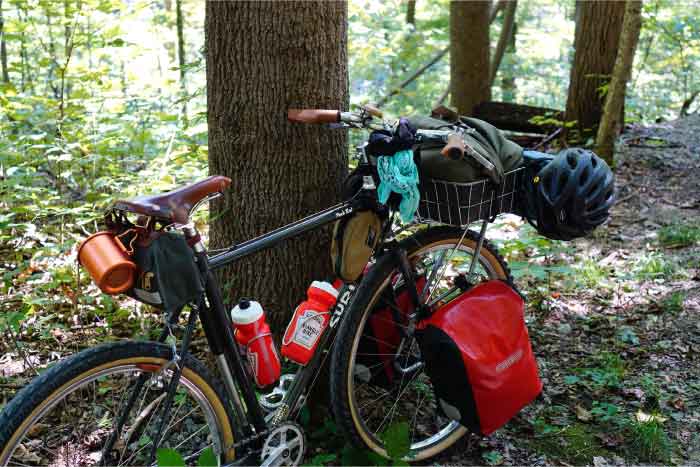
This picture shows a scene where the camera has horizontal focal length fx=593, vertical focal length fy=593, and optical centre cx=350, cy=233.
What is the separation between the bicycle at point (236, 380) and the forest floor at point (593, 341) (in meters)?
0.33

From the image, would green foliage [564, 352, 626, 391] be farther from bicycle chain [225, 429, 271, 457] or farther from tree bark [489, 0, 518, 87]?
tree bark [489, 0, 518, 87]

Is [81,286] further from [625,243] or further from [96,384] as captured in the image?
[625,243]

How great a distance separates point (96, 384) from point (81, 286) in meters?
1.87

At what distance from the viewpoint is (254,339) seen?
2287mm

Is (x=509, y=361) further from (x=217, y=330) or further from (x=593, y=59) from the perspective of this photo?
(x=593, y=59)

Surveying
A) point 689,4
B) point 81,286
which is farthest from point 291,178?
point 689,4

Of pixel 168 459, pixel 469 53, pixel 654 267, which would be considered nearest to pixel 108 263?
pixel 168 459

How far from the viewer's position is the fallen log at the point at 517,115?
26.4 ft

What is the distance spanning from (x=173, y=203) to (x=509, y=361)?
5.02 feet

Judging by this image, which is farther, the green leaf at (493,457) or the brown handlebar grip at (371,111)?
the green leaf at (493,457)

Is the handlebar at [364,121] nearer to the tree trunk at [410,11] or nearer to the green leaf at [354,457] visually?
the green leaf at [354,457]

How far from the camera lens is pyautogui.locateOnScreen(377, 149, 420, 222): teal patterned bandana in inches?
93.3

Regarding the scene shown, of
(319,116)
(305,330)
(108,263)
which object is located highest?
(319,116)

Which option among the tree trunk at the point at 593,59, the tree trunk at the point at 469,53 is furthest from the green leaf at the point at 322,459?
the tree trunk at the point at 469,53
